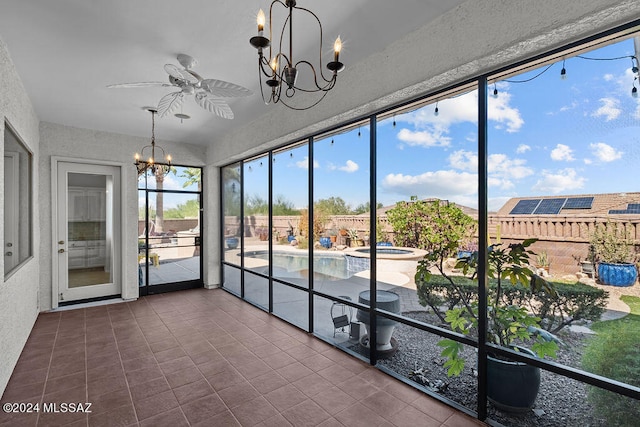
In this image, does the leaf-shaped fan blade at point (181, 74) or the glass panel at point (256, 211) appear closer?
the leaf-shaped fan blade at point (181, 74)

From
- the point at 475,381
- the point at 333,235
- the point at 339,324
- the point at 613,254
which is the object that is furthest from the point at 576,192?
the point at 339,324

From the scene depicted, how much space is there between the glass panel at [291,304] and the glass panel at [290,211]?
0.16 meters

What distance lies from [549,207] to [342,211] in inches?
74.7

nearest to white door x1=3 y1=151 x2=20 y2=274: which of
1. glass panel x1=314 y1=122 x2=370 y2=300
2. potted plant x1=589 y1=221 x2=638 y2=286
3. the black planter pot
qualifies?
glass panel x1=314 y1=122 x2=370 y2=300

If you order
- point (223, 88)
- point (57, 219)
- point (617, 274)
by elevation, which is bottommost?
point (617, 274)

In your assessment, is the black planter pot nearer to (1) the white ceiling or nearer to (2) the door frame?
(1) the white ceiling

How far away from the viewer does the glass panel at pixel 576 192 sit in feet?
5.73

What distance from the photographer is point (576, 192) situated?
1918 mm

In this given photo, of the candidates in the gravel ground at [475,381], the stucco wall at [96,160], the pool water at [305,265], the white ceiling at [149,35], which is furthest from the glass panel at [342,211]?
the stucco wall at [96,160]

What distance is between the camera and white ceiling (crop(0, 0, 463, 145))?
211cm

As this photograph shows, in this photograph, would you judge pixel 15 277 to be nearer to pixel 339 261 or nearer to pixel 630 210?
pixel 339 261

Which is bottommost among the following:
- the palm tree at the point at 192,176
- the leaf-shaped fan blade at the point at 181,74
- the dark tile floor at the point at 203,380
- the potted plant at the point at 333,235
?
the dark tile floor at the point at 203,380

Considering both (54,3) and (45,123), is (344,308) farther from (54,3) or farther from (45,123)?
(45,123)

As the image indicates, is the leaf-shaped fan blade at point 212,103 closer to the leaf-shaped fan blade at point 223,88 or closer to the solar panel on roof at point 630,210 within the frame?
the leaf-shaped fan blade at point 223,88
